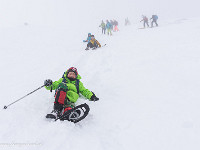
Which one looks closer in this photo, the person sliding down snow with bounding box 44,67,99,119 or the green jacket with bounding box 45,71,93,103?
the person sliding down snow with bounding box 44,67,99,119

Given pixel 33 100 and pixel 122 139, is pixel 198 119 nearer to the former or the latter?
pixel 122 139

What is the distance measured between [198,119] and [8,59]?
9987 mm

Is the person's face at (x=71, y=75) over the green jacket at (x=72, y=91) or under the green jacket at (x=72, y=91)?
over

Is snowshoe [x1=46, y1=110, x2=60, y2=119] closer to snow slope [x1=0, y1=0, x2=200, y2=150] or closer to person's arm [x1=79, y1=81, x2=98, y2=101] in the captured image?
snow slope [x1=0, y1=0, x2=200, y2=150]

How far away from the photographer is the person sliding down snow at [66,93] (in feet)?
13.5

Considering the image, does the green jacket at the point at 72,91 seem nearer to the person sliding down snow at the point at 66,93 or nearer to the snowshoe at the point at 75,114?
the person sliding down snow at the point at 66,93

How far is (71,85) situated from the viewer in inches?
197

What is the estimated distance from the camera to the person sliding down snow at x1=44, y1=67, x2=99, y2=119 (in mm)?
4121

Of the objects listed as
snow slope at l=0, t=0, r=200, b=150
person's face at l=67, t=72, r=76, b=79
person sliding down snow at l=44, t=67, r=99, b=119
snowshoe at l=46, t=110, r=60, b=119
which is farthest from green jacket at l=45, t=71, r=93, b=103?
snowshoe at l=46, t=110, r=60, b=119

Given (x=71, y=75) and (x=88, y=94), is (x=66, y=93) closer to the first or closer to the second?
(x=88, y=94)

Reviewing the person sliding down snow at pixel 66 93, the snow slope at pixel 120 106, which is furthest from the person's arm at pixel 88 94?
the snow slope at pixel 120 106

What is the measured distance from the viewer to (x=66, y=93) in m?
4.50

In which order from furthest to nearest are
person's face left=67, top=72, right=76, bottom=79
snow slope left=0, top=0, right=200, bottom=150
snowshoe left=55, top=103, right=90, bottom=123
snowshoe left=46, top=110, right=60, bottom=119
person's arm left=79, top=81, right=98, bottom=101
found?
person's face left=67, top=72, right=76, bottom=79 → person's arm left=79, top=81, right=98, bottom=101 → snowshoe left=46, top=110, right=60, bottom=119 → snowshoe left=55, top=103, right=90, bottom=123 → snow slope left=0, top=0, right=200, bottom=150

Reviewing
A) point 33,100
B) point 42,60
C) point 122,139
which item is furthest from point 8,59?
point 122,139
